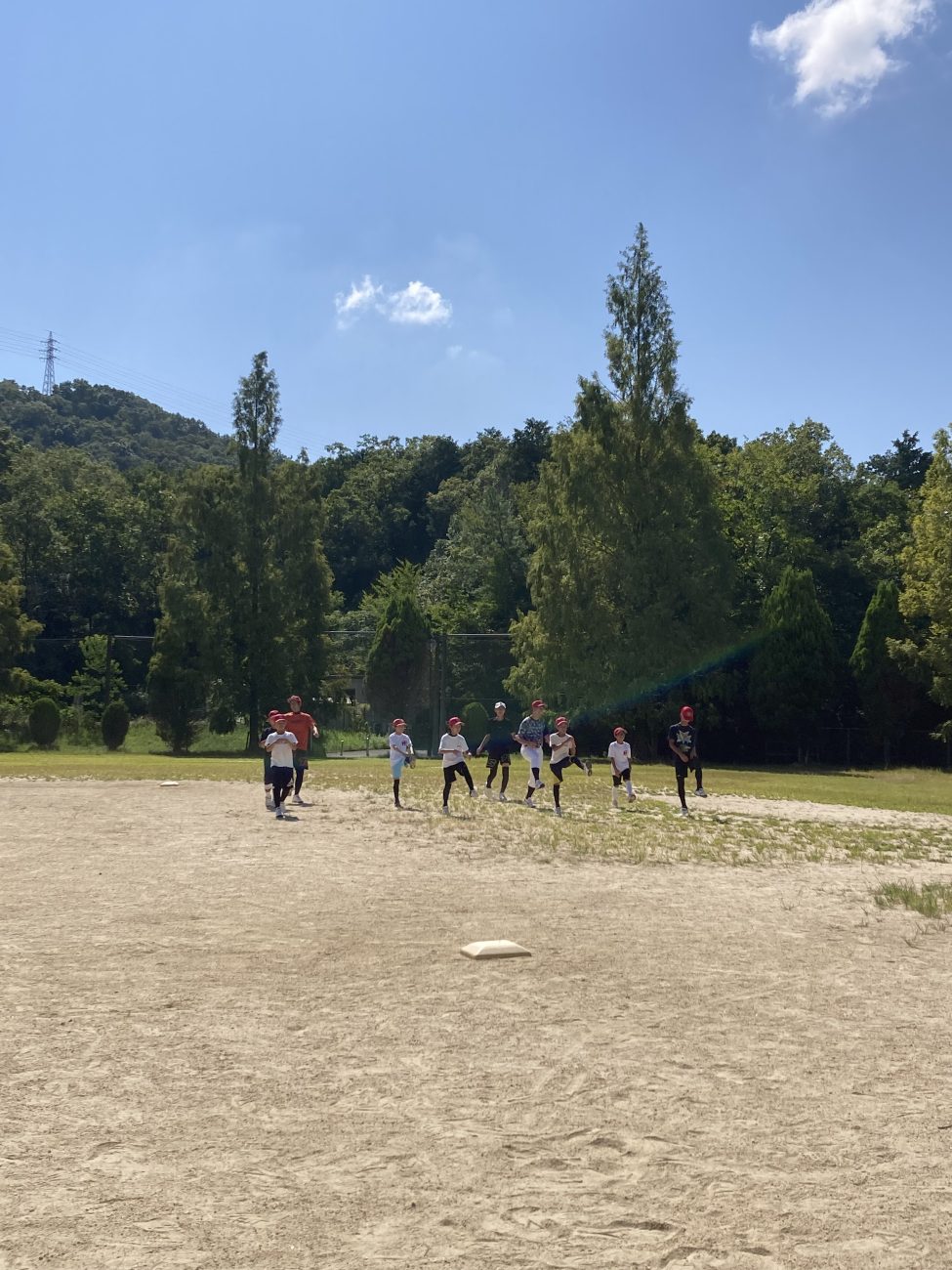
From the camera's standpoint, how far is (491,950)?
9.12m

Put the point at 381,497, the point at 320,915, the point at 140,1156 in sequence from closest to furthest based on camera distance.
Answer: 1. the point at 140,1156
2. the point at 320,915
3. the point at 381,497

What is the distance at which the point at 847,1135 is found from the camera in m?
5.42

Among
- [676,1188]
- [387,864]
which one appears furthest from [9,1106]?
[387,864]

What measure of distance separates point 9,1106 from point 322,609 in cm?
4506

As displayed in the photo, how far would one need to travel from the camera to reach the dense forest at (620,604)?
42000mm

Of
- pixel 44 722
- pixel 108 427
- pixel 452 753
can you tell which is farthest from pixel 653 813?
pixel 108 427

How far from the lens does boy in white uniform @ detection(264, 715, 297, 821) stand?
19.2m

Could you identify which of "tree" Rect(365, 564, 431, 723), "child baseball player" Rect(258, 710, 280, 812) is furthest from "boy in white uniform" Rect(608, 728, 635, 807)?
"tree" Rect(365, 564, 431, 723)

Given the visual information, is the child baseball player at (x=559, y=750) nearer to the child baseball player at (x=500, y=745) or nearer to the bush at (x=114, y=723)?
the child baseball player at (x=500, y=745)

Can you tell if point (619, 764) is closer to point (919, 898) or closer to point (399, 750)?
point (399, 750)

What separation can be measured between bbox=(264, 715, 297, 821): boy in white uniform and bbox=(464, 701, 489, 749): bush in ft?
87.2

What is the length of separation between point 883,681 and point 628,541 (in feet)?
36.5

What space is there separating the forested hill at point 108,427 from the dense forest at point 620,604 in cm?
6691

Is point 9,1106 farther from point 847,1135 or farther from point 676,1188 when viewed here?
point 847,1135
